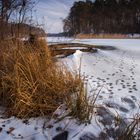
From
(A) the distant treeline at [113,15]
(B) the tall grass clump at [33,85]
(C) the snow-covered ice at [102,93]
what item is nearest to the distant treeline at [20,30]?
(B) the tall grass clump at [33,85]

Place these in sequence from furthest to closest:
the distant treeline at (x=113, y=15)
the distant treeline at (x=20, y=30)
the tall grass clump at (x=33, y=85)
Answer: the distant treeline at (x=113, y=15), the distant treeline at (x=20, y=30), the tall grass clump at (x=33, y=85)

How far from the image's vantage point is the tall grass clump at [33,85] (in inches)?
129

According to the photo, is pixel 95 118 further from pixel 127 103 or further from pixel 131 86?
pixel 131 86

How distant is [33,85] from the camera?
3.43 metres

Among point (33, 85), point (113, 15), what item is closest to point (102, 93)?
point (33, 85)

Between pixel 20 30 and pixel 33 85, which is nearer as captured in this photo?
pixel 33 85

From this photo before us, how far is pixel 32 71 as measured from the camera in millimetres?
3602

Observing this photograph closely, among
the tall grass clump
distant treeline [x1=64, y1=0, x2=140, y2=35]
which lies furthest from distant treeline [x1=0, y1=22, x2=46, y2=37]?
distant treeline [x1=64, y1=0, x2=140, y2=35]

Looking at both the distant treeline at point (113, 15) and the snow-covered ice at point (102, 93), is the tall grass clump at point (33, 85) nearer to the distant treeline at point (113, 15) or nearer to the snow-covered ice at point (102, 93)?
the snow-covered ice at point (102, 93)

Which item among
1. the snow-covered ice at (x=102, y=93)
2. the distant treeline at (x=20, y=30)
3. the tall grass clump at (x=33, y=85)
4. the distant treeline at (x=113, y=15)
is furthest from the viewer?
the distant treeline at (x=113, y=15)

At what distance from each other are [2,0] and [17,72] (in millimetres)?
2123

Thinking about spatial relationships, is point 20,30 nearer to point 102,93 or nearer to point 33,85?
point 33,85

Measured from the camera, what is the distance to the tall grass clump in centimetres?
329

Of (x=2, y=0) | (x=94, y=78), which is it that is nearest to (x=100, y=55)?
(x=94, y=78)
